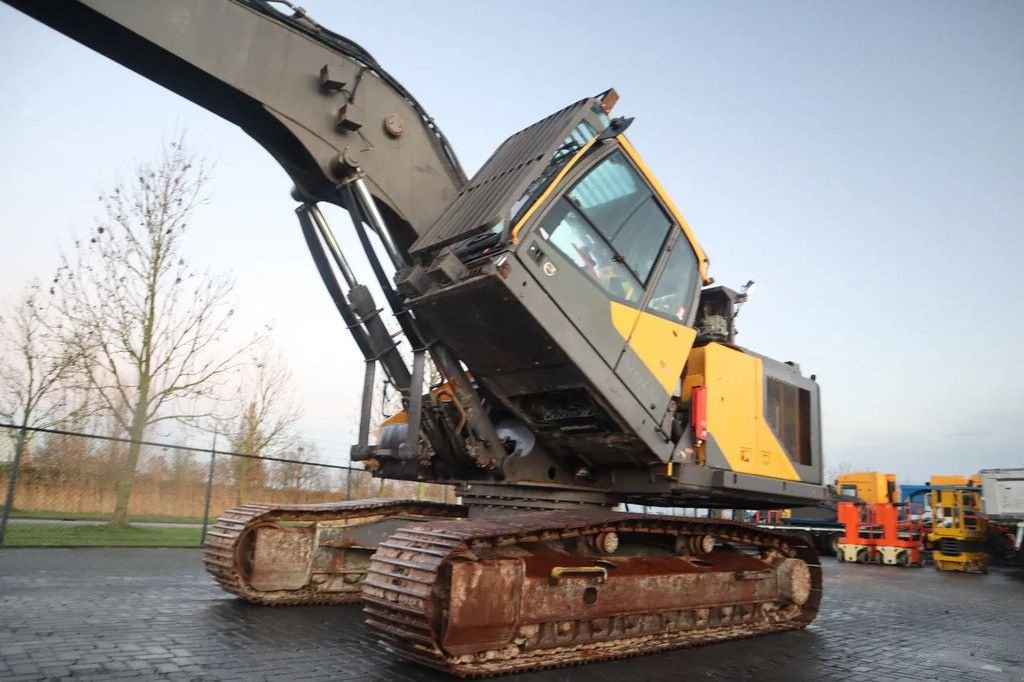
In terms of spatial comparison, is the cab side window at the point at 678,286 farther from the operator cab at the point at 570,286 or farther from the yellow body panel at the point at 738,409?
the yellow body panel at the point at 738,409

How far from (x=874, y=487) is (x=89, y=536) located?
18.9 metres

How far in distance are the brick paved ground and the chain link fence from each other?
2908 millimetres

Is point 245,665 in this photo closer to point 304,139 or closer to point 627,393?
point 627,393

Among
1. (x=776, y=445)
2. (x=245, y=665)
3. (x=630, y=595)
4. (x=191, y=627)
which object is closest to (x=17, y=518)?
(x=191, y=627)

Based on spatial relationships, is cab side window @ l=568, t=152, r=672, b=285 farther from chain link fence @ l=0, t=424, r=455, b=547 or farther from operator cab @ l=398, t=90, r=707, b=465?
chain link fence @ l=0, t=424, r=455, b=547

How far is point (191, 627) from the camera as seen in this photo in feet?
17.7

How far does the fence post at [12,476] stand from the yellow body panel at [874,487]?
62.5 feet

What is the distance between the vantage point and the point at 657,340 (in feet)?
19.4

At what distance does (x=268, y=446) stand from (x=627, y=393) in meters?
19.5

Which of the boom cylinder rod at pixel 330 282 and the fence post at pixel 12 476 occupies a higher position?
the boom cylinder rod at pixel 330 282

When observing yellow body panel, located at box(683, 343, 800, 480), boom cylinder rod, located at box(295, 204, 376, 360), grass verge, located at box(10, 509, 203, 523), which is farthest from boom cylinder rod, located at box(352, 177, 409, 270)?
grass verge, located at box(10, 509, 203, 523)

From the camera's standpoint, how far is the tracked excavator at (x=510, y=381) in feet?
15.6

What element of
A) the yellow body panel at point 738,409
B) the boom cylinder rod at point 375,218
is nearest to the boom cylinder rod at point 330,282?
the boom cylinder rod at point 375,218

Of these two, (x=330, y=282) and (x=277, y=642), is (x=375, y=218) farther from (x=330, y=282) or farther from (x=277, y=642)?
(x=277, y=642)
